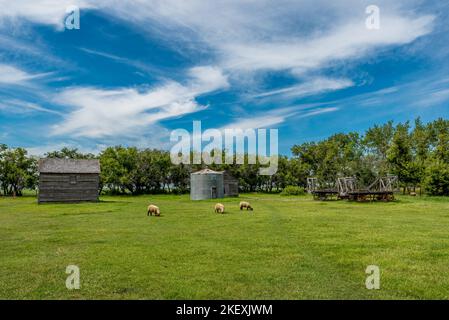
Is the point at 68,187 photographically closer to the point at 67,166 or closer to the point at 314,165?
the point at 67,166

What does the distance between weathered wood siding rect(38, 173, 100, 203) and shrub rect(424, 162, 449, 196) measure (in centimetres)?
4803

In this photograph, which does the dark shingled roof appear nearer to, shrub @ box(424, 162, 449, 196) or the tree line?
the tree line

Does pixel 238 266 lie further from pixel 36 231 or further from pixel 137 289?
pixel 36 231

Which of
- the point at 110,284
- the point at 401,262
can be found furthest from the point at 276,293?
the point at 401,262

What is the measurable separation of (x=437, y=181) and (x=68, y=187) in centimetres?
5198

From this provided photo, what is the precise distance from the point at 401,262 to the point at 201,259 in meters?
6.19

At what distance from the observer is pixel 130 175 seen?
77.4 metres

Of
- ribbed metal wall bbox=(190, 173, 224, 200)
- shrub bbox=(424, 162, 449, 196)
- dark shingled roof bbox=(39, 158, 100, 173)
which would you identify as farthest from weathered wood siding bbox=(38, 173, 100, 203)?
shrub bbox=(424, 162, 449, 196)

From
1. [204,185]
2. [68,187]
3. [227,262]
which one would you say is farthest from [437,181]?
[68,187]

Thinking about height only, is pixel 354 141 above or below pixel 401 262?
above

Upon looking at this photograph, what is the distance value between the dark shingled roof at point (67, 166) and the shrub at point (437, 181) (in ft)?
158

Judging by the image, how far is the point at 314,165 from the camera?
89312 mm

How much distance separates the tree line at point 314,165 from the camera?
61.7m

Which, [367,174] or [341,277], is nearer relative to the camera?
[341,277]
